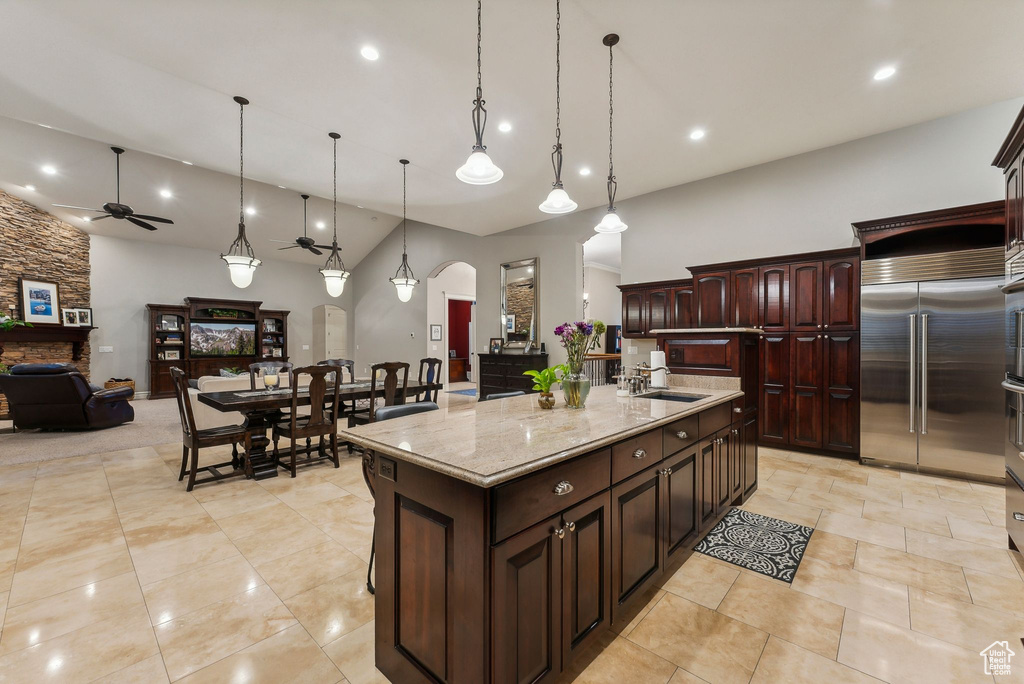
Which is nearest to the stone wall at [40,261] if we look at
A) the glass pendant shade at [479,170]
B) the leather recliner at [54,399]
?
the leather recliner at [54,399]

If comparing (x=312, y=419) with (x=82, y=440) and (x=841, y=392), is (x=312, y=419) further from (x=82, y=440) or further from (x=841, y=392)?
(x=841, y=392)

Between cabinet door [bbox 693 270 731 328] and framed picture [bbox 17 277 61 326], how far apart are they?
431 inches

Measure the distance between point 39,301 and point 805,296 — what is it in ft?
40.3

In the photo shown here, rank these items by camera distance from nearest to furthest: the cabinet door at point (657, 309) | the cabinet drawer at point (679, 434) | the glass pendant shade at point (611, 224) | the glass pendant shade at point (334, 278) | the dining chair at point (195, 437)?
1. the cabinet drawer at point (679, 434)
2. the glass pendant shade at point (611, 224)
3. the dining chair at point (195, 437)
4. the glass pendant shade at point (334, 278)
5. the cabinet door at point (657, 309)


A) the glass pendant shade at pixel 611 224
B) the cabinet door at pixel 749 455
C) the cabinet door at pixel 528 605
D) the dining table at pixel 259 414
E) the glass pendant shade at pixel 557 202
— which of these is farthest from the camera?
the dining table at pixel 259 414

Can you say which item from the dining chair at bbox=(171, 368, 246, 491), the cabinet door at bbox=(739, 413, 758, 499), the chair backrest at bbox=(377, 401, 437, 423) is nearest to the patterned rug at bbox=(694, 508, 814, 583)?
the cabinet door at bbox=(739, 413, 758, 499)

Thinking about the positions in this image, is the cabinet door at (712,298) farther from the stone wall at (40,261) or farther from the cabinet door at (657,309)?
the stone wall at (40,261)

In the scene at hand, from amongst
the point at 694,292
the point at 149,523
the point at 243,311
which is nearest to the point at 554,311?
the point at 694,292

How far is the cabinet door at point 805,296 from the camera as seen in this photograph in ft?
14.3

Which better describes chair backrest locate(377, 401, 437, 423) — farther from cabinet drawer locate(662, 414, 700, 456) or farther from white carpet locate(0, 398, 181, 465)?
white carpet locate(0, 398, 181, 465)

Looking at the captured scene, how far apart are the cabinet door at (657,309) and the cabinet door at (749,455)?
2572 mm

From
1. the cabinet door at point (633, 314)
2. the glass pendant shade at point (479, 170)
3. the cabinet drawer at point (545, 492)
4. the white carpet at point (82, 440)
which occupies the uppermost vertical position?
the glass pendant shade at point (479, 170)

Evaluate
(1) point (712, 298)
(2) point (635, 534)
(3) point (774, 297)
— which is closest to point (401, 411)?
(2) point (635, 534)

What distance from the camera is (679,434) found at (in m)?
2.09
